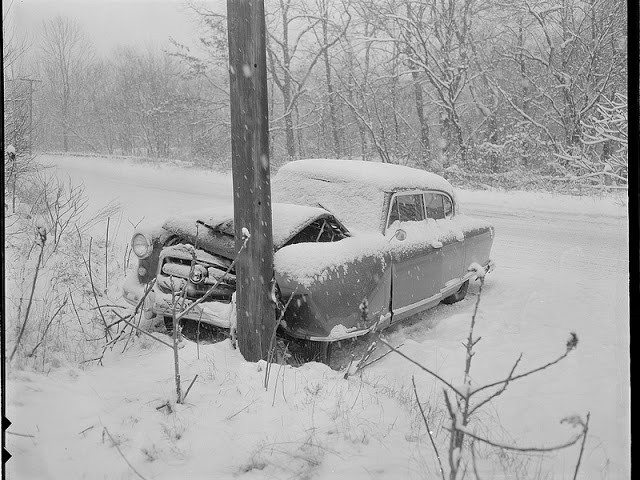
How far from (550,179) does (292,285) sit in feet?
4.20

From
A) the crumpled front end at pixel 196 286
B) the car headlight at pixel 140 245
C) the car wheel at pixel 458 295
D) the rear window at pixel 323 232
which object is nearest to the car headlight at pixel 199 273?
the crumpled front end at pixel 196 286

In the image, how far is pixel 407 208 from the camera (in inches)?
132

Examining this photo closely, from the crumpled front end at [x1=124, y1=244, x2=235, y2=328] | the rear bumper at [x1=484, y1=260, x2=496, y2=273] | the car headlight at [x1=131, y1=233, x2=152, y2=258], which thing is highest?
the car headlight at [x1=131, y1=233, x2=152, y2=258]

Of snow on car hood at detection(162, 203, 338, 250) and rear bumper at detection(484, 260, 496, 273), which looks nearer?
snow on car hood at detection(162, 203, 338, 250)

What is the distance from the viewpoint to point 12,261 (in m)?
2.26

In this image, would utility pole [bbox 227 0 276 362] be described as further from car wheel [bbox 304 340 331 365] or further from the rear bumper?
the rear bumper

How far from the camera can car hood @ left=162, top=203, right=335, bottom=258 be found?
275 centimetres

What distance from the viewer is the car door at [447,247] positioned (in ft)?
11.4

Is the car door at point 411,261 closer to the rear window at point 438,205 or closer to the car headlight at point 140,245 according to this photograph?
the rear window at point 438,205

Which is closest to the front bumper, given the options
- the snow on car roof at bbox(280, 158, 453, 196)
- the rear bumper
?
the snow on car roof at bbox(280, 158, 453, 196)

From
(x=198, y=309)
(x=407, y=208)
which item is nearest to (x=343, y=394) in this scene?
(x=198, y=309)

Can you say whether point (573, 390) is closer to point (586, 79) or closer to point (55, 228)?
point (586, 79)

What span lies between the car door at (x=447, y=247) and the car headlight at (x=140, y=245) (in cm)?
178

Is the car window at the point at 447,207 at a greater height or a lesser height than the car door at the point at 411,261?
greater
